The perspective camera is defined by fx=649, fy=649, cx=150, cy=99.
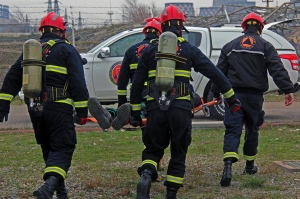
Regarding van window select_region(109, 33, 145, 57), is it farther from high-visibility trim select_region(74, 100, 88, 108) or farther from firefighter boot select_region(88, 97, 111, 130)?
high-visibility trim select_region(74, 100, 88, 108)

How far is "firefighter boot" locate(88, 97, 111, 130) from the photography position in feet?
21.8

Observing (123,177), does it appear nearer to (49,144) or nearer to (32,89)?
(49,144)

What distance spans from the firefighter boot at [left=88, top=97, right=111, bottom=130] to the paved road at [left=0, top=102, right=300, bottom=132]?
17.1 feet

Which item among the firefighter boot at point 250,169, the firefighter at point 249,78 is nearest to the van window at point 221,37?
the firefighter at point 249,78

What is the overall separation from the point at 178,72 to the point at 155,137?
68cm

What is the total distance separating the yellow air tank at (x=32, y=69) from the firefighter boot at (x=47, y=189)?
812mm

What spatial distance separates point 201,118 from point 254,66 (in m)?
6.41

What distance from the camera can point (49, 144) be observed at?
6.38 m

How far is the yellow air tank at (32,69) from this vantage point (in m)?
6.01

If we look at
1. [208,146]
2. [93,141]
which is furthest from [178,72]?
[93,141]

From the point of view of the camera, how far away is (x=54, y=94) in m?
6.16

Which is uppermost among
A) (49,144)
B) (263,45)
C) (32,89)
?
(263,45)

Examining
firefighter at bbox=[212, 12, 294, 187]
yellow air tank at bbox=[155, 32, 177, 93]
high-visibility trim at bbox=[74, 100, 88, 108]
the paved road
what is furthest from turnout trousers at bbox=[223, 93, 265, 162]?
the paved road

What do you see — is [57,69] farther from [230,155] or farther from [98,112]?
[230,155]
